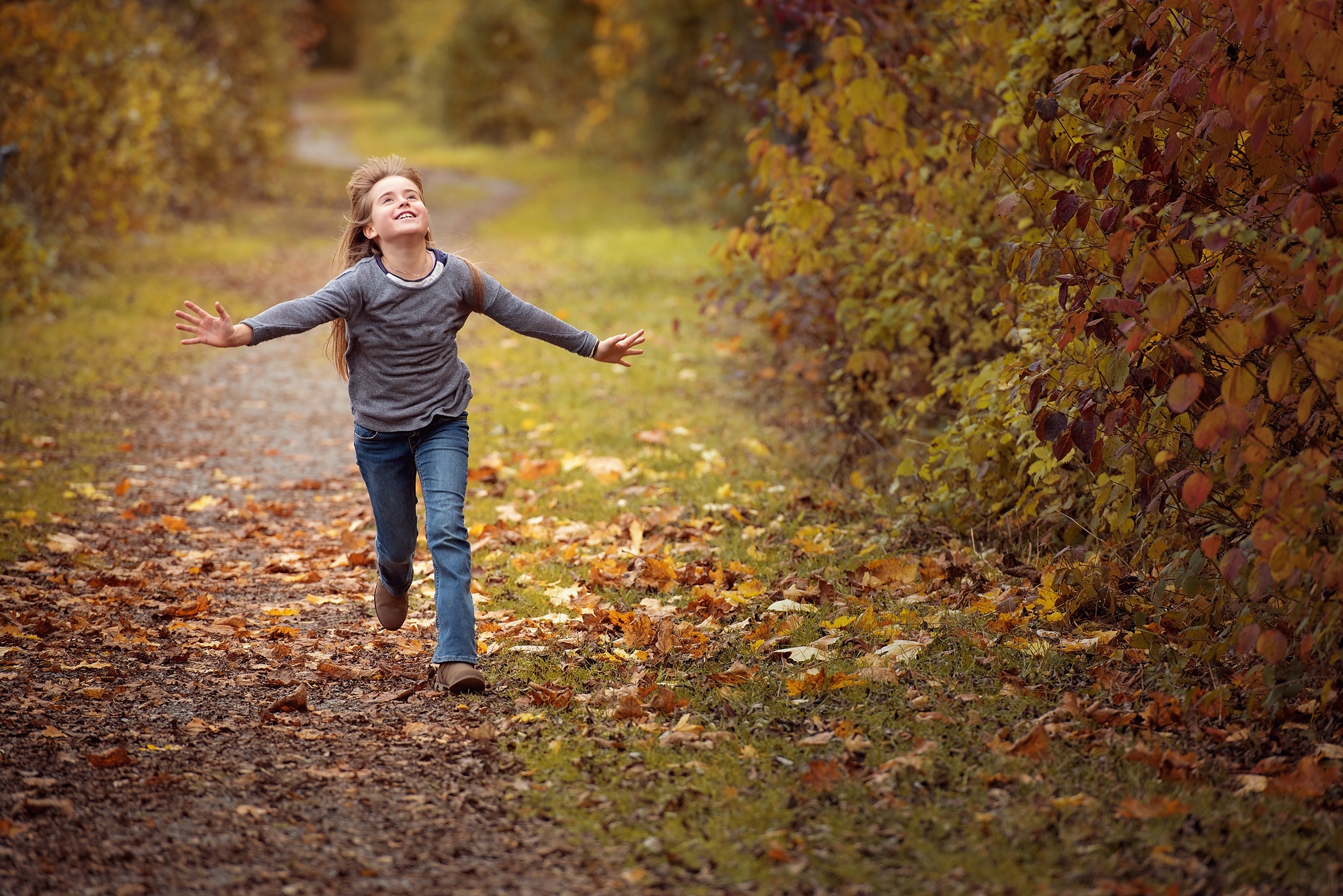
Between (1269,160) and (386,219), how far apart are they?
2898 mm

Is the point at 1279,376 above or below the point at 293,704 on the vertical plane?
above

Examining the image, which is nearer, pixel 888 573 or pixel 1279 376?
pixel 1279 376

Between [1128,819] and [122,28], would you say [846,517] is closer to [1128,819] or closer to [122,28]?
[1128,819]

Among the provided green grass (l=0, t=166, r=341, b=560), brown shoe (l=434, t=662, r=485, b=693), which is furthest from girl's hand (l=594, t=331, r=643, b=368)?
green grass (l=0, t=166, r=341, b=560)

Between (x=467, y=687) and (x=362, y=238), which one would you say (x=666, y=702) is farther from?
(x=362, y=238)

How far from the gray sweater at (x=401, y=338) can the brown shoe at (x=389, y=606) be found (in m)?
0.78

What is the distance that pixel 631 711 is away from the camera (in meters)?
4.05

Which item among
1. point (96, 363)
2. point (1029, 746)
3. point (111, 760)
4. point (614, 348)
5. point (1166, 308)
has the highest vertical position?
point (96, 363)

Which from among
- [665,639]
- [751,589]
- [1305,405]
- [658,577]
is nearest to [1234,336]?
[1305,405]

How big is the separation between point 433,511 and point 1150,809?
2.53 meters

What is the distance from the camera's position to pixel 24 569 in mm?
5762

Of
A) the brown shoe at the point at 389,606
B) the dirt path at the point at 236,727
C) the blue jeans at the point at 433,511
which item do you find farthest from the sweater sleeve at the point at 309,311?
the dirt path at the point at 236,727

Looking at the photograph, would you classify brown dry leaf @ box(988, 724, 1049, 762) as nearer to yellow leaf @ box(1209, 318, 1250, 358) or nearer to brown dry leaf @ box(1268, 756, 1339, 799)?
brown dry leaf @ box(1268, 756, 1339, 799)

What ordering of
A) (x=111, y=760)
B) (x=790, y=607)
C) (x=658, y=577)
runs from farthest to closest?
(x=658, y=577) → (x=790, y=607) → (x=111, y=760)
